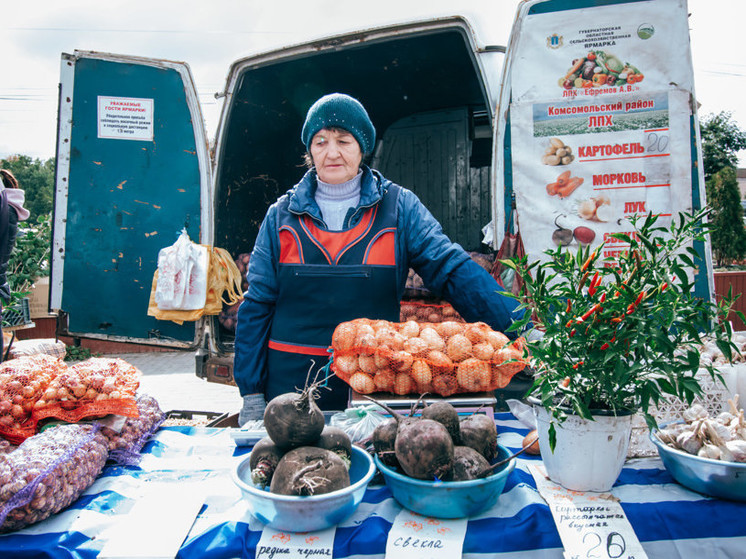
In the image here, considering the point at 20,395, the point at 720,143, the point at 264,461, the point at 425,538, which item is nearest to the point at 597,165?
the point at 425,538

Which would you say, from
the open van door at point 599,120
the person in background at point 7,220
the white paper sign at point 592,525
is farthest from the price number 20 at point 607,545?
the person in background at point 7,220

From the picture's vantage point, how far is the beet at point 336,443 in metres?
1.33

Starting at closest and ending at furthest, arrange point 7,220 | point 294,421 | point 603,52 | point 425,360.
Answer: point 294,421 < point 425,360 < point 603,52 < point 7,220

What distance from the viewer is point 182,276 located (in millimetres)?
3797

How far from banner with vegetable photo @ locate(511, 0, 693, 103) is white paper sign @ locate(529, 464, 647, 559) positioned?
8.65 feet

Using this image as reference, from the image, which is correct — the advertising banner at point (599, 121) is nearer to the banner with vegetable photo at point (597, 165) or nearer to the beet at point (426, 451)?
the banner with vegetable photo at point (597, 165)

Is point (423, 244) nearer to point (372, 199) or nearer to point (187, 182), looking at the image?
point (372, 199)

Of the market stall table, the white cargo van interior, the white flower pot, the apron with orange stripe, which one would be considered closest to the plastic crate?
the white cargo van interior

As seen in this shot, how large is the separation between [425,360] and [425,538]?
26.0 inches

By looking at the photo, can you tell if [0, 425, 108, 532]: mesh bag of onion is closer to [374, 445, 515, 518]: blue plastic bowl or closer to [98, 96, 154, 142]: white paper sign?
[374, 445, 515, 518]: blue plastic bowl

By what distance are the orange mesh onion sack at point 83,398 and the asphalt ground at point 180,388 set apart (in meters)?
3.74

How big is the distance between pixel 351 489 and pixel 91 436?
40.6 inches

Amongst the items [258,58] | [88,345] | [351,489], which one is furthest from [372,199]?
[88,345]

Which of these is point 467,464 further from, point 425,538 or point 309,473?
point 309,473
